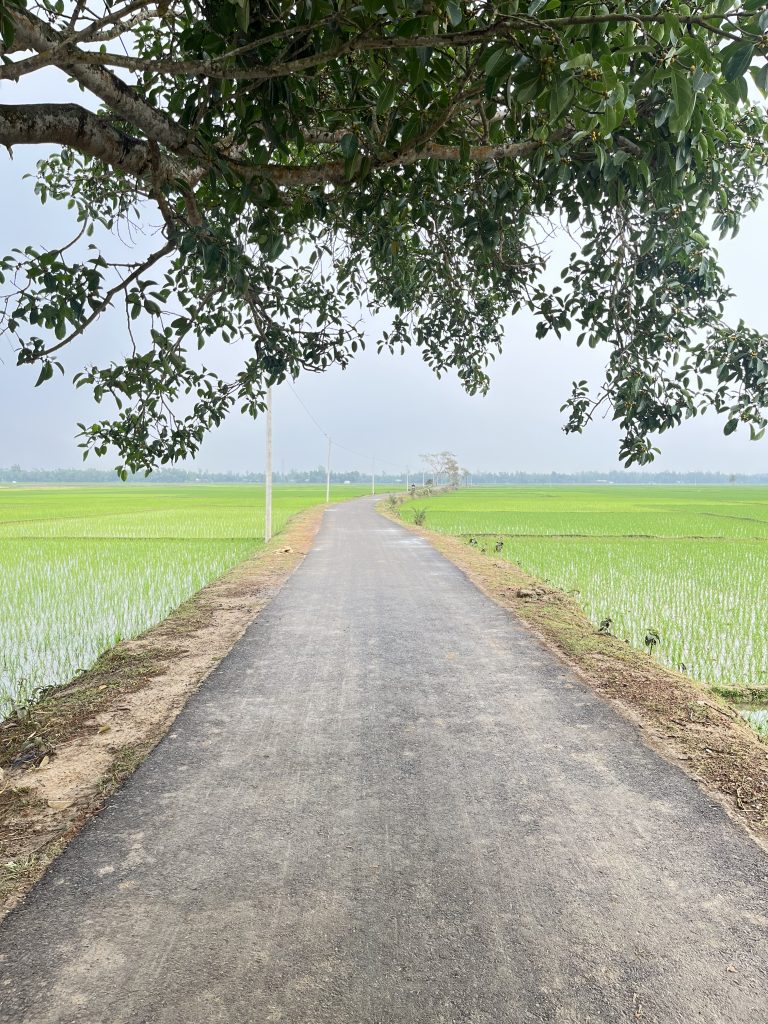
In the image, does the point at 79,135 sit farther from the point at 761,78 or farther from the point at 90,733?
the point at 90,733

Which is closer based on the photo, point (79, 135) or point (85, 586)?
point (79, 135)

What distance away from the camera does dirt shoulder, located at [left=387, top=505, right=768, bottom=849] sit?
3622 millimetres

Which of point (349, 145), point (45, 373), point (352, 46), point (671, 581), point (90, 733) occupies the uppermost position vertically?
point (352, 46)

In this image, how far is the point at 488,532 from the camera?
23.5 metres

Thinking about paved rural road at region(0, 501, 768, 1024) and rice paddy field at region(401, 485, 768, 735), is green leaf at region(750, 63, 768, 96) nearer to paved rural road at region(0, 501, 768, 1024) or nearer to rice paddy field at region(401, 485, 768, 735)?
paved rural road at region(0, 501, 768, 1024)

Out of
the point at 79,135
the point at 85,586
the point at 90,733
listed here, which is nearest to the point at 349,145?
the point at 79,135

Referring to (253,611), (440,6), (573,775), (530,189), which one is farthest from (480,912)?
(253,611)

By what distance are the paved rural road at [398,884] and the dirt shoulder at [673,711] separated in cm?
20

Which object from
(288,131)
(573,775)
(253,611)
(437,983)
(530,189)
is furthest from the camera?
(253,611)

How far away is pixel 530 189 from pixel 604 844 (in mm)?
4637

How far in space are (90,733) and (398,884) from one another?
9.11 ft

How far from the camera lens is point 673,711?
16.0ft

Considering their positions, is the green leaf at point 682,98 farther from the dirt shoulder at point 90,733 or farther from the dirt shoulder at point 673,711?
the dirt shoulder at point 90,733

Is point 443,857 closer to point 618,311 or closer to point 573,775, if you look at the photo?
point 573,775
